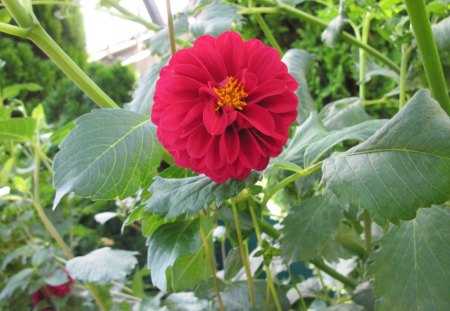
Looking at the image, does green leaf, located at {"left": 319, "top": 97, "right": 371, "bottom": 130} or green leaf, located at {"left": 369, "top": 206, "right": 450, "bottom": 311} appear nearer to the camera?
green leaf, located at {"left": 369, "top": 206, "right": 450, "bottom": 311}

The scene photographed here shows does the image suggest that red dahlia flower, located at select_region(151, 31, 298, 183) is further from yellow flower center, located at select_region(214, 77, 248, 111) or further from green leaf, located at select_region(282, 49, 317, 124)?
green leaf, located at select_region(282, 49, 317, 124)

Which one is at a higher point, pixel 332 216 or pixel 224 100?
pixel 224 100

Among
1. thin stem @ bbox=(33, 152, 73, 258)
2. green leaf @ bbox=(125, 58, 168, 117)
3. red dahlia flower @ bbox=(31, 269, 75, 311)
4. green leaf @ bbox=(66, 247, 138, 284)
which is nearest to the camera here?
green leaf @ bbox=(125, 58, 168, 117)

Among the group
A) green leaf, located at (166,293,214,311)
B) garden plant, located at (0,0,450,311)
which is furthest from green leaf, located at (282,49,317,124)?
green leaf, located at (166,293,214,311)

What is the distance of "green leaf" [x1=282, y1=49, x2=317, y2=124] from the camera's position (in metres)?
0.47

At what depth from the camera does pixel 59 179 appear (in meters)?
0.31

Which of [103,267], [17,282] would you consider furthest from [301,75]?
[17,282]

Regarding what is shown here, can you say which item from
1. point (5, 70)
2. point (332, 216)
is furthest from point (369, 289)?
point (5, 70)

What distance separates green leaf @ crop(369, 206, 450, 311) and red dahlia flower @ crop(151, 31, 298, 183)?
0.41ft

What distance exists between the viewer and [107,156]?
0.33 m

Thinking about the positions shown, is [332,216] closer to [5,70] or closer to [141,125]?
[141,125]

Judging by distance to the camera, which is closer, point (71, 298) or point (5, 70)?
point (71, 298)

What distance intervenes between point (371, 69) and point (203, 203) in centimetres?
48

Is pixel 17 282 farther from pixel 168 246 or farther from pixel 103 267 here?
pixel 168 246
